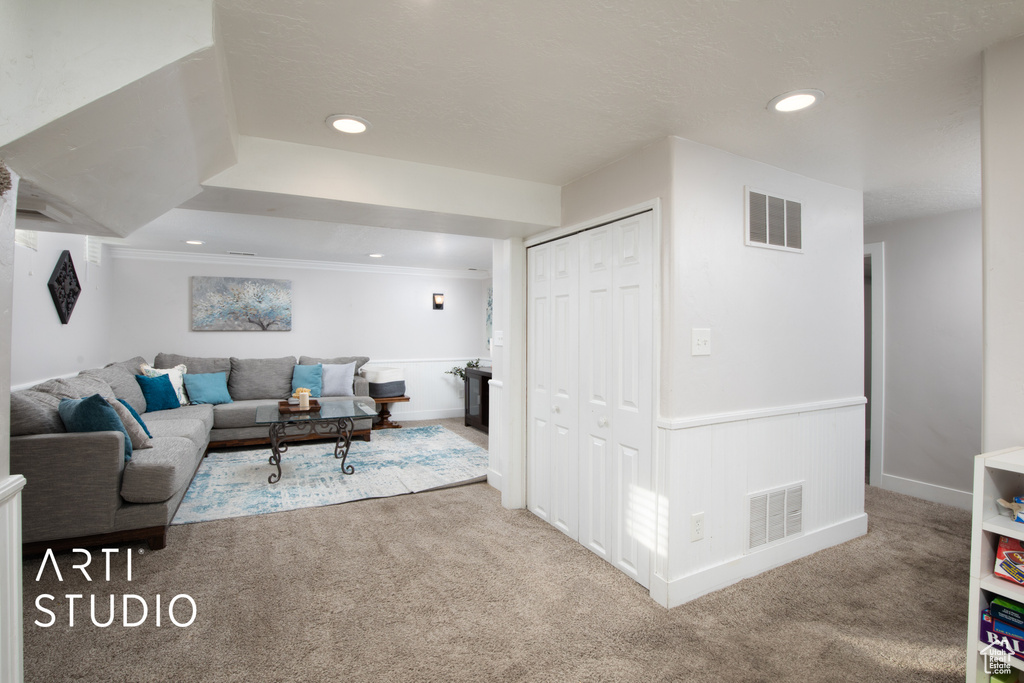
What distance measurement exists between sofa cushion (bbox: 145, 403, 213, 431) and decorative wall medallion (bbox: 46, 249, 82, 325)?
107 centimetres

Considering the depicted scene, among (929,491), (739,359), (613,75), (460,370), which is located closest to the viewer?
(613,75)

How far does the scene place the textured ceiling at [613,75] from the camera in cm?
140

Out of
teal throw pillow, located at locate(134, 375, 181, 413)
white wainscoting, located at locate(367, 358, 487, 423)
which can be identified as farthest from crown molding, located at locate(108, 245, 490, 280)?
teal throw pillow, located at locate(134, 375, 181, 413)

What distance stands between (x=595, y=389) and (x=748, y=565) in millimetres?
1152

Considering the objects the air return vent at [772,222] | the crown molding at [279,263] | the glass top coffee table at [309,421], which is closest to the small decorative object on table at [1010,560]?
the air return vent at [772,222]

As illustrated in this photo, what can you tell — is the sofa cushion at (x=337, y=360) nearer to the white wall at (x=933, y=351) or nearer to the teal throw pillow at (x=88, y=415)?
the teal throw pillow at (x=88, y=415)

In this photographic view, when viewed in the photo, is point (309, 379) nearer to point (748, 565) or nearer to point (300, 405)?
point (300, 405)

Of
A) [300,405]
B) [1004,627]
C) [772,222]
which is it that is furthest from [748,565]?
[300,405]

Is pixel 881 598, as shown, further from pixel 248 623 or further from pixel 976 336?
pixel 248 623

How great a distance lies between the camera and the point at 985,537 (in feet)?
4.44

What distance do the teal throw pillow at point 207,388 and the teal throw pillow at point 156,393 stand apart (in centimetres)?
→ 33

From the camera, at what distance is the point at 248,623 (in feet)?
6.89

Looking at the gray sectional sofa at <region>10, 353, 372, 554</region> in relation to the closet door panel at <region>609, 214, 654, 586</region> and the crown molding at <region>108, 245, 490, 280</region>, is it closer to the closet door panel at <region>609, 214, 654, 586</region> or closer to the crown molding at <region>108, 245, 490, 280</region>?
the closet door panel at <region>609, 214, 654, 586</region>

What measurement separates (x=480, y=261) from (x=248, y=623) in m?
5.02
